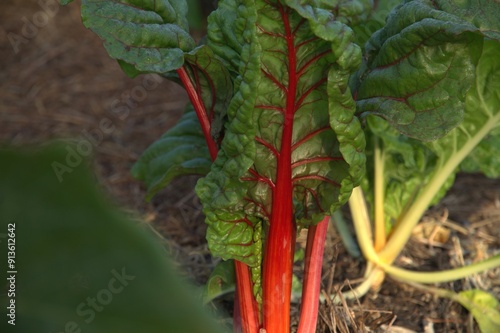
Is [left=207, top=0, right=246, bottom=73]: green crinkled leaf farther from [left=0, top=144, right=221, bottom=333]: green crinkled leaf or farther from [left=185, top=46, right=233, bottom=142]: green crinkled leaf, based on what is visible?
[left=0, top=144, right=221, bottom=333]: green crinkled leaf

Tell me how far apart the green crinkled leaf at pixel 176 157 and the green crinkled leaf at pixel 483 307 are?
34.9 inches

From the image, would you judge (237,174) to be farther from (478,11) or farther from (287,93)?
(478,11)

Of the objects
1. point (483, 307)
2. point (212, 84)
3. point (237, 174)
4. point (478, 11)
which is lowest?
point (483, 307)

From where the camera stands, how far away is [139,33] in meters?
1.30

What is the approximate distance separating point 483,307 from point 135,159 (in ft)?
5.11

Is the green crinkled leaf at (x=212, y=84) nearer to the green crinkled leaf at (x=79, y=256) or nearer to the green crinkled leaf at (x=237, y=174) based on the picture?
the green crinkled leaf at (x=237, y=174)

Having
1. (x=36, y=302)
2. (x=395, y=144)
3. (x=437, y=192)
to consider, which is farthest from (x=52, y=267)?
(x=437, y=192)

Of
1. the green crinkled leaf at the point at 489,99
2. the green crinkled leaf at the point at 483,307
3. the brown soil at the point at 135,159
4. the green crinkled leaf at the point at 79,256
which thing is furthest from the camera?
the brown soil at the point at 135,159

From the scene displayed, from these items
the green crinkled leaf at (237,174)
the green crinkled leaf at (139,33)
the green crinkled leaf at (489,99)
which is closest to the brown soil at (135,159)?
the green crinkled leaf at (237,174)

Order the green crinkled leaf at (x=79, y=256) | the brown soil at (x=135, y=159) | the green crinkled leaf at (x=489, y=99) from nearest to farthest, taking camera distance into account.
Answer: the green crinkled leaf at (x=79, y=256), the green crinkled leaf at (x=489, y=99), the brown soil at (x=135, y=159)

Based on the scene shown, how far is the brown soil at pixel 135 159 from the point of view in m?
1.95

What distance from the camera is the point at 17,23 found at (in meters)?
3.75

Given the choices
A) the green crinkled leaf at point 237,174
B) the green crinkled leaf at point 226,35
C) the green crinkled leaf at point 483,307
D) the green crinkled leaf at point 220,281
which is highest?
the green crinkled leaf at point 226,35

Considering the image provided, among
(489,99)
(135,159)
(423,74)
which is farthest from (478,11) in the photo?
(135,159)
